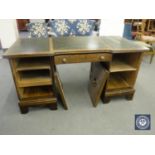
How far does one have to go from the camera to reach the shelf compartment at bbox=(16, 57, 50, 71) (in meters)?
1.48

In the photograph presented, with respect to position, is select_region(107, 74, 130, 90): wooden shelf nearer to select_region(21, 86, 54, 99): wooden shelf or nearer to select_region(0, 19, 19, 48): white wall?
select_region(21, 86, 54, 99): wooden shelf

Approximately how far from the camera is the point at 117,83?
75.9 inches

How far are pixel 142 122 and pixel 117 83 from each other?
1.84 feet

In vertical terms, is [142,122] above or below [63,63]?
below

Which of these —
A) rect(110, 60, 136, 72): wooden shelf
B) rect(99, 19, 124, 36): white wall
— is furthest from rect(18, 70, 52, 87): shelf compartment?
rect(99, 19, 124, 36): white wall

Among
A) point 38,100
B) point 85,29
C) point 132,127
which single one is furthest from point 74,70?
point 132,127

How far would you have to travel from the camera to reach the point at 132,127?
156 cm

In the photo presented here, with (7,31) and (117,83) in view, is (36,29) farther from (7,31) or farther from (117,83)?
(117,83)

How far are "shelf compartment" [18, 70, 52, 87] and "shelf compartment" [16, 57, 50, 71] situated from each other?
4.9 inches

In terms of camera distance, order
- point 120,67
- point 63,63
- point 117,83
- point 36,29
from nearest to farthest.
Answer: point 63,63 → point 120,67 → point 117,83 → point 36,29

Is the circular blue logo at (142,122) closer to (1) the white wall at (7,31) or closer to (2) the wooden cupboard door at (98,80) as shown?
(2) the wooden cupboard door at (98,80)

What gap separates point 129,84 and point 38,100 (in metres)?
1.18

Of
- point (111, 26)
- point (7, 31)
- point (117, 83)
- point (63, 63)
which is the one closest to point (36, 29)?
point (7, 31)
